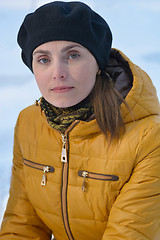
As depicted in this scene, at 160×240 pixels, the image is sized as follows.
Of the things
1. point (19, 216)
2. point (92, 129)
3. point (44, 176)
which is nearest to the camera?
point (92, 129)

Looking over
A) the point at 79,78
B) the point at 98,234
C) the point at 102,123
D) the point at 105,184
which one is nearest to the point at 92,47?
the point at 79,78

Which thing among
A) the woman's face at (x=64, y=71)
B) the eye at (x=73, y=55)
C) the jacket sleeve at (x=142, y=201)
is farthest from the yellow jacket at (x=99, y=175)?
the eye at (x=73, y=55)

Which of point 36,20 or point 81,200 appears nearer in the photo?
point 36,20

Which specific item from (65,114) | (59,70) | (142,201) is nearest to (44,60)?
(59,70)

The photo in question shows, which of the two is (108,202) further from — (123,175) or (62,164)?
(62,164)

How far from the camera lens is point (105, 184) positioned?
48.6 inches

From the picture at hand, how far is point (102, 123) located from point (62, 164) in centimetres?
24

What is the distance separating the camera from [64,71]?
1164 mm

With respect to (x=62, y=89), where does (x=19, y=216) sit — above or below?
below

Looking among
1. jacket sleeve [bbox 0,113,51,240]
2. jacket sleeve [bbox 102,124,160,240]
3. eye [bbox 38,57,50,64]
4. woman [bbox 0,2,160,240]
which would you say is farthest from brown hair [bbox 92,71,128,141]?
jacket sleeve [bbox 0,113,51,240]

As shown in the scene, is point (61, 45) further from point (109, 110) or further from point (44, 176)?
point (44, 176)

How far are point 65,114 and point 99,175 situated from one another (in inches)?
10.3

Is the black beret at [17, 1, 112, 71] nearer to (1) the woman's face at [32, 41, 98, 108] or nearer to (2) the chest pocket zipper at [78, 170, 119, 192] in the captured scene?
(1) the woman's face at [32, 41, 98, 108]

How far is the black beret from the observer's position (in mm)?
1130
